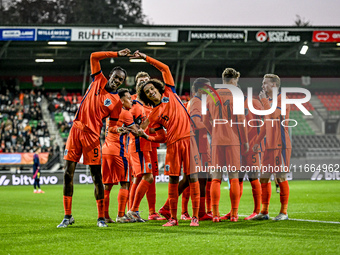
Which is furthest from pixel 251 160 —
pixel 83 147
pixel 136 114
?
pixel 83 147

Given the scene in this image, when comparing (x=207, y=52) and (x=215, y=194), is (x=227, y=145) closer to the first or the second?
(x=215, y=194)

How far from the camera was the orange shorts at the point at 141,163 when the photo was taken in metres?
8.65

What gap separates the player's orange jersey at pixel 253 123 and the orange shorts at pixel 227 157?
0.71 m

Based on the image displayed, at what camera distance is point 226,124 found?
8141 mm

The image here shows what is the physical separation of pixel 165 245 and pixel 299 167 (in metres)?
22.4

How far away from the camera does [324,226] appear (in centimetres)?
733

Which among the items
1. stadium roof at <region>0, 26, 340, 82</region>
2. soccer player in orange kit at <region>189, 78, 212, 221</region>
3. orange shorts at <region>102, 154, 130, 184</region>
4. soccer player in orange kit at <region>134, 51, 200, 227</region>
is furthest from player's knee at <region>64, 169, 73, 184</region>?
stadium roof at <region>0, 26, 340, 82</region>

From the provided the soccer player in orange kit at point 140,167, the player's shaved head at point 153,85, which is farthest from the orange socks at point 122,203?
the player's shaved head at point 153,85

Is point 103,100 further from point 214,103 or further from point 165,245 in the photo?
point 165,245

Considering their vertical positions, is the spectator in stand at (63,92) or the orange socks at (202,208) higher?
the spectator in stand at (63,92)

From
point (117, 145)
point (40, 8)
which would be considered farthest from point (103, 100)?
point (40, 8)

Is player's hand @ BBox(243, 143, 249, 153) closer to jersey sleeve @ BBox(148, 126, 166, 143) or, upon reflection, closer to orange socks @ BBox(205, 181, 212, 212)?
orange socks @ BBox(205, 181, 212, 212)

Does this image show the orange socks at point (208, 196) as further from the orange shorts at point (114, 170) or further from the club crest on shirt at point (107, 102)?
the club crest on shirt at point (107, 102)

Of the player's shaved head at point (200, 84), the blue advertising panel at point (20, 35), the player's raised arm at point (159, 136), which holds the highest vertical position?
the blue advertising panel at point (20, 35)
